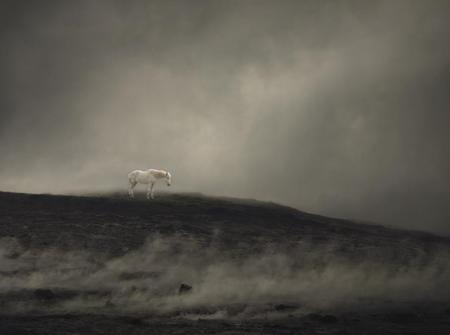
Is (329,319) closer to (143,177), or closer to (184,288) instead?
(184,288)

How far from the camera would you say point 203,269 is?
46.7 meters

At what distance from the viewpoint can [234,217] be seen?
65.5 m

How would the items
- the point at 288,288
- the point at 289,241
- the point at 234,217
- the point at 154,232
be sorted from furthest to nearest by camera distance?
the point at 234,217 < the point at 289,241 < the point at 154,232 < the point at 288,288

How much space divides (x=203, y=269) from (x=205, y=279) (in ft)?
9.49

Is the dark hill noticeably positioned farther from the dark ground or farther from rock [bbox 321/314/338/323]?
rock [bbox 321/314/338/323]

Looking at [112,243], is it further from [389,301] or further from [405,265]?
[405,265]

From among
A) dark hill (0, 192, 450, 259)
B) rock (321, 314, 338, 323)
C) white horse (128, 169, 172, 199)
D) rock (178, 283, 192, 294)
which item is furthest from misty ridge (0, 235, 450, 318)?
white horse (128, 169, 172, 199)

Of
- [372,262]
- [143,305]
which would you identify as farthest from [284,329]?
[372,262]

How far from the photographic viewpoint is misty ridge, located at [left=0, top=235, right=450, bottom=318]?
114 ft

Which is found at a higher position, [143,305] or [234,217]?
[234,217]

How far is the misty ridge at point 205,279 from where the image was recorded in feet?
114

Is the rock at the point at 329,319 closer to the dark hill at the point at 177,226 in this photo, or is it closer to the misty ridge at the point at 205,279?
the misty ridge at the point at 205,279

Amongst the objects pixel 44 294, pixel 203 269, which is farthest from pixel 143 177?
pixel 44 294

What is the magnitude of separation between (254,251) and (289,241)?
6.59 m
